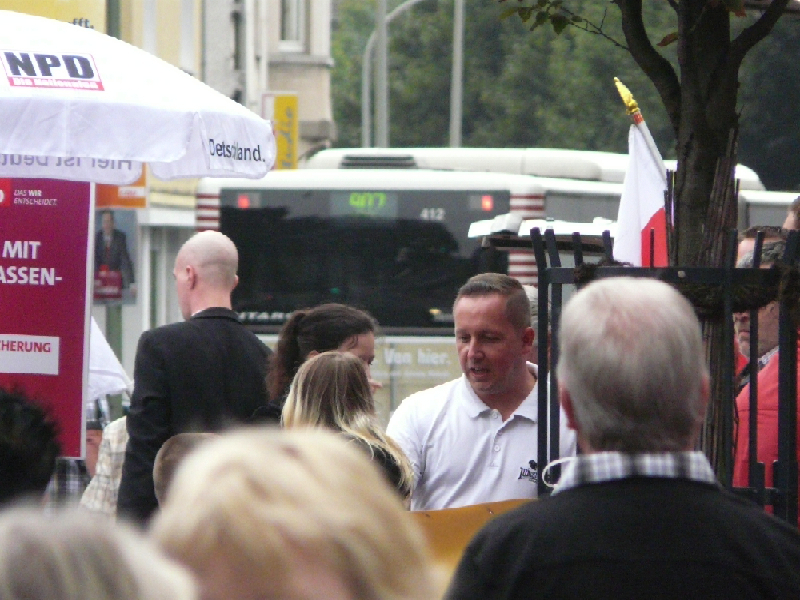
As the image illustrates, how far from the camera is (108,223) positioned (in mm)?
10891

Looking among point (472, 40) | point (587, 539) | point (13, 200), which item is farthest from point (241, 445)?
point (472, 40)

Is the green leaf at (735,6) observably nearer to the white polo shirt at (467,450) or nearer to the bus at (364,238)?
the white polo shirt at (467,450)

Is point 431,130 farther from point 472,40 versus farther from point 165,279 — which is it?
point 165,279

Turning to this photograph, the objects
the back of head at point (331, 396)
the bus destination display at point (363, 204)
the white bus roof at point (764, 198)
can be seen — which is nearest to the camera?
the back of head at point (331, 396)

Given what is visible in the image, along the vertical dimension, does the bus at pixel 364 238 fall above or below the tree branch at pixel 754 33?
below

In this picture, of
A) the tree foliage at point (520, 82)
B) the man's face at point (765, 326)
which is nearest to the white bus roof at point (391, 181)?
the man's face at point (765, 326)

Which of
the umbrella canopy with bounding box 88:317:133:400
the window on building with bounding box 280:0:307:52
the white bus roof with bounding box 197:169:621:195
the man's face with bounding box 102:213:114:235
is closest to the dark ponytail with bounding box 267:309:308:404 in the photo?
the umbrella canopy with bounding box 88:317:133:400

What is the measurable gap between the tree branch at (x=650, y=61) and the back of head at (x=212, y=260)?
2393 millimetres

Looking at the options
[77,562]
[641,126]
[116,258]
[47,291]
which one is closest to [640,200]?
[641,126]

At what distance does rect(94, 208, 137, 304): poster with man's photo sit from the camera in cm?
1021

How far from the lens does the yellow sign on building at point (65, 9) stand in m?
15.2

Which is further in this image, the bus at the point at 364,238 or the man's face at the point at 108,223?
the bus at the point at 364,238

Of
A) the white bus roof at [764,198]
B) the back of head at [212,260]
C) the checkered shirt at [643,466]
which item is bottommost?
the checkered shirt at [643,466]

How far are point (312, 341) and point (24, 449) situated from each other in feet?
7.82
